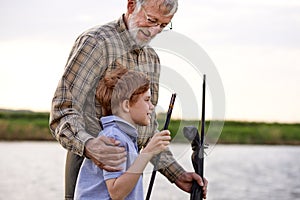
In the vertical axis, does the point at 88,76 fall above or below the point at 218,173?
above

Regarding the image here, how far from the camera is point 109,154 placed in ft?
12.5

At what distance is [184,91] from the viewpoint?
13.1 ft

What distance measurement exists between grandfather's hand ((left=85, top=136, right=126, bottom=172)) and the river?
5792 millimetres

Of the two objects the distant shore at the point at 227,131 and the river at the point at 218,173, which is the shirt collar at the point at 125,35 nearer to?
the river at the point at 218,173

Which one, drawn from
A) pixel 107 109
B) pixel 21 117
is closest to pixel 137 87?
pixel 107 109

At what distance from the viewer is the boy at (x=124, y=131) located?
3818 millimetres

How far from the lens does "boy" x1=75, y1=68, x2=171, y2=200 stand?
12.5ft

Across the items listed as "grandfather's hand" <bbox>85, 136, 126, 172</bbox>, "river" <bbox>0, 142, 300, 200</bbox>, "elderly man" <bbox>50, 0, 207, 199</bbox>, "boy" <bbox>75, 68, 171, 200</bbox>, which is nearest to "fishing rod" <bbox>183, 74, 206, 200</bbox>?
"elderly man" <bbox>50, 0, 207, 199</bbox>

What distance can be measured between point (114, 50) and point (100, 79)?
0.45ft

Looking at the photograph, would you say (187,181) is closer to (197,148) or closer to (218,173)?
(197,148)

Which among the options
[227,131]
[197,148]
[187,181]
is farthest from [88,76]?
[227,131]

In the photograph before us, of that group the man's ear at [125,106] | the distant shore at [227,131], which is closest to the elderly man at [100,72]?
the man's ear at [125,106]

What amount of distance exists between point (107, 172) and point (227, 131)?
19.8m

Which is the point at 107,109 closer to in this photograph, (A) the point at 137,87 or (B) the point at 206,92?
(A) the point at 137,87
